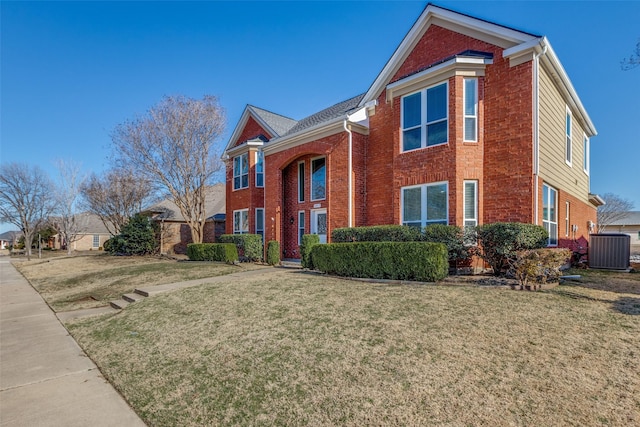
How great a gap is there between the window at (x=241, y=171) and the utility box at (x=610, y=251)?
16.2m

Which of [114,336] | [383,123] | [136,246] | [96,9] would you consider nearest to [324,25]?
[383,123]

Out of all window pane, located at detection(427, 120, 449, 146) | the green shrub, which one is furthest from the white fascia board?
the green shrub

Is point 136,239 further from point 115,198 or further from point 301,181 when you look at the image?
point 301,181

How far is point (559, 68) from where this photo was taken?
1078cm

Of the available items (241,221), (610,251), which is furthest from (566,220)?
(241,221)

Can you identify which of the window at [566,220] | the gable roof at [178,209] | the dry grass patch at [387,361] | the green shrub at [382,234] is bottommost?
the dry grass patch at [387,361]

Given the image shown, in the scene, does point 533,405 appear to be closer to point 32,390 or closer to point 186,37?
point 32,390

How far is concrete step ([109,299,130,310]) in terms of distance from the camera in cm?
873

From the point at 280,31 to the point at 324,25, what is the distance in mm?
2186

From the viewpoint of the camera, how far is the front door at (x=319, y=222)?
15422 millimetres

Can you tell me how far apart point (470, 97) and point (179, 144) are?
14812mm

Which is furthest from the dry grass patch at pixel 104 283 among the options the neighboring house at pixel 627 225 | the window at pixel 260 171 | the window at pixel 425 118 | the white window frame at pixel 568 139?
the neighboring house at pixel 627 225

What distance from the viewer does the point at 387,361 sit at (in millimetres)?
4094

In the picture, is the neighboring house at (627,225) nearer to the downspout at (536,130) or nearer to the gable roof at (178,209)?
the downspout at (536,130)
